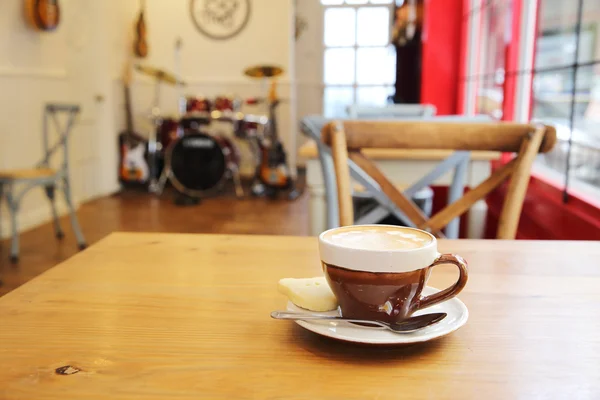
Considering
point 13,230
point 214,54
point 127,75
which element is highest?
point 214,54

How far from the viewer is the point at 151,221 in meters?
4.29

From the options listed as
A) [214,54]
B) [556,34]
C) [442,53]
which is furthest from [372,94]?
[556,34]

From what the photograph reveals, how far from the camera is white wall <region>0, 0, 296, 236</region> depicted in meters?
3.91

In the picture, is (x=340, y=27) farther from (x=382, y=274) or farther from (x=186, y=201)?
(x=382, y=274)

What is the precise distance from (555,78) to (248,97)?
4469 millimetres

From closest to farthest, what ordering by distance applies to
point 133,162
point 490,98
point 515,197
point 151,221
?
point 515,197, point 490,98, point 151,221, point 133,162

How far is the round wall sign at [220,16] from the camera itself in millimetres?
6172

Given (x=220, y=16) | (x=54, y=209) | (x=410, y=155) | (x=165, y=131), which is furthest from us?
(x=220, y=16)

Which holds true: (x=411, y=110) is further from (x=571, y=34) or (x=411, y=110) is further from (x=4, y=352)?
Answer: (x=4, y=352)

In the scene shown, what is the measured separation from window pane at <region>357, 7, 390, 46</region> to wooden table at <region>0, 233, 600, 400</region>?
23.1 feet

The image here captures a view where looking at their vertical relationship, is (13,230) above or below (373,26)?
below

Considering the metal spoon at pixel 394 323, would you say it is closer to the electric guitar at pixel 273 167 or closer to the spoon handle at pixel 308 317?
the spoon handle at pixel 308 317

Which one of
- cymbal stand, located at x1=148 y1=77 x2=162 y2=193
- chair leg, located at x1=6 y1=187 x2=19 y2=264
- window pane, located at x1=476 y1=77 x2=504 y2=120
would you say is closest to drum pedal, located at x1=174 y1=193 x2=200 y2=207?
cymbal stand, located at x1=148 y1=77 x2=162 y2=193

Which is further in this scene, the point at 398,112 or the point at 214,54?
the point at 214,54
